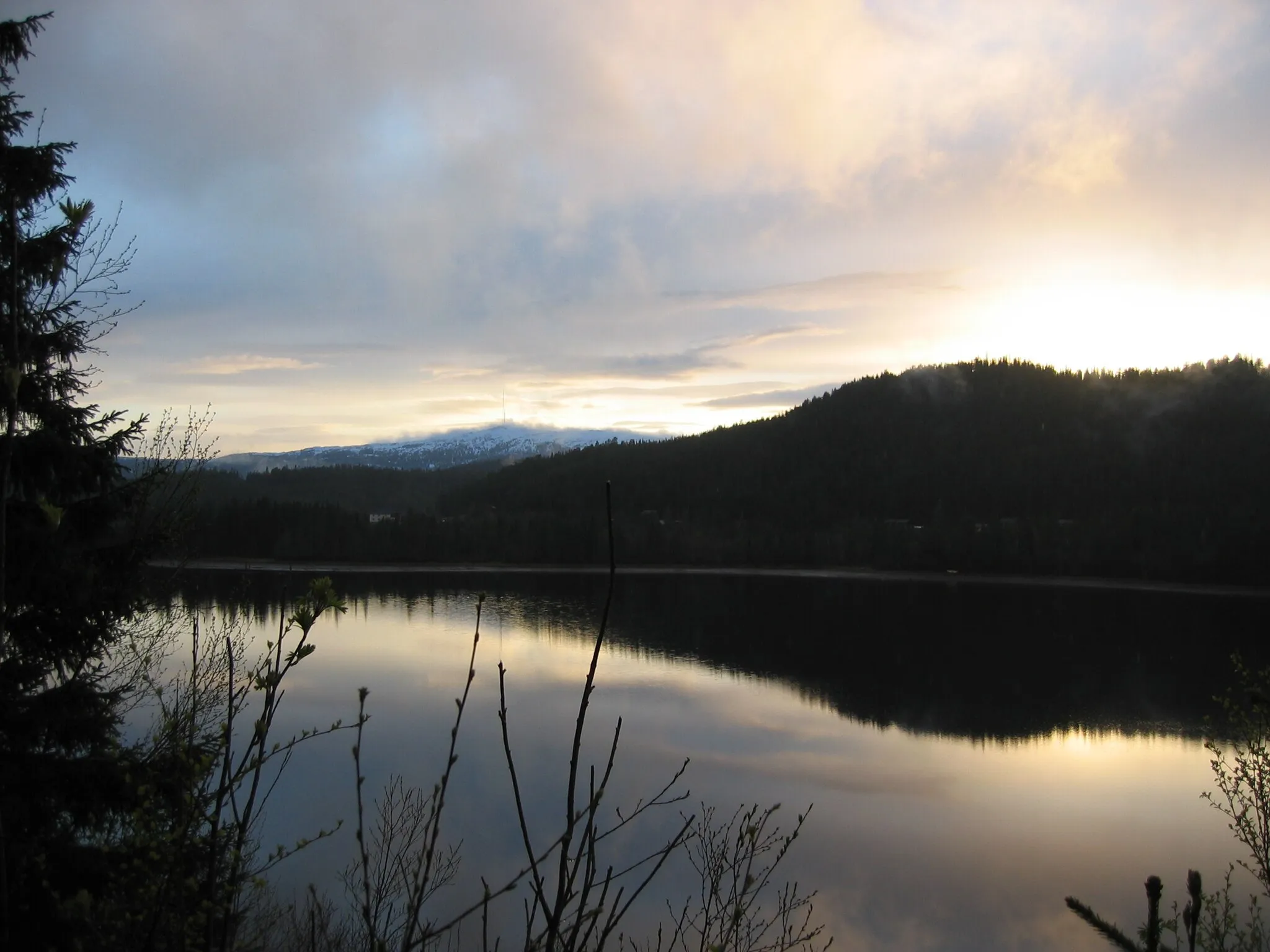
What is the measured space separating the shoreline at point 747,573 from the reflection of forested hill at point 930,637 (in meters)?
2.09

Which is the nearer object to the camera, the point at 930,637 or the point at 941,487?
the point at 930,637

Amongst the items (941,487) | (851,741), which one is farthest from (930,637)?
(941,487)

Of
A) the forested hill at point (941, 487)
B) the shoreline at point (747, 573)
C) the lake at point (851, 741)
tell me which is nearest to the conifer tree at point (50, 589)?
the lake at point (851, 741)

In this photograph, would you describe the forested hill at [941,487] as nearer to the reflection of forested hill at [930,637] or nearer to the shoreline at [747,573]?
the shoreline at [747,573]

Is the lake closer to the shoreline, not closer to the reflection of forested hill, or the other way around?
the reflection of forested hill

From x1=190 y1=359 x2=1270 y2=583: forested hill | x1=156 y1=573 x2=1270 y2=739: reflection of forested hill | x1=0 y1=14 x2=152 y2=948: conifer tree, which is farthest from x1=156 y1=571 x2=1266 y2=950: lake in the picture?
x1=190 y1=359 x2=1270 y2=583: forested hill

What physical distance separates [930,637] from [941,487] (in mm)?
35879

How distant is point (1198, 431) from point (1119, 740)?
50946 mm

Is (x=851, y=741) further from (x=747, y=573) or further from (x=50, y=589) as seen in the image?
(x=747, y=573)

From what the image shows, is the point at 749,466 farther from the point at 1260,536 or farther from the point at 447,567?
the point at 1260,536

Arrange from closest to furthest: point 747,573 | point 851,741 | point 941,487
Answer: point 851,741
point 747,573
point 941,487

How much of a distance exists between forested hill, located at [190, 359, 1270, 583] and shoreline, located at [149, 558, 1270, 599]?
80 centimetres

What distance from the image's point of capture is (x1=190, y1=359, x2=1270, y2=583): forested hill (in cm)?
4750

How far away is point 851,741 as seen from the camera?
1780cm
